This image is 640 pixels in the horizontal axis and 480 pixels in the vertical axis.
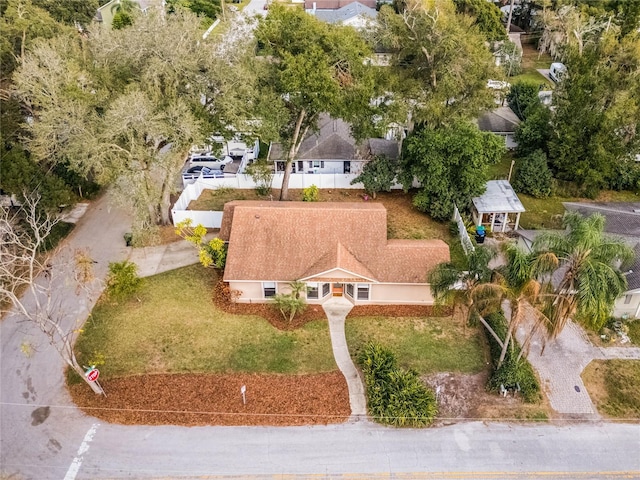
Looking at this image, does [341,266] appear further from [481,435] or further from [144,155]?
[144,155]

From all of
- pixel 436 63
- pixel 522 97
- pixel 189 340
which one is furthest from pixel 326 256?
pixel 522 97

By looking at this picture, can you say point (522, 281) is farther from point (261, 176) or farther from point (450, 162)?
point (261, 176)

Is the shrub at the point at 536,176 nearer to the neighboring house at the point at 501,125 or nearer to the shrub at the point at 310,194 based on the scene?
the neighboring house at the point at 501,125

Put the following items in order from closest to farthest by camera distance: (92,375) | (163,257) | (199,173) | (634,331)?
1. (92,375)
2. (634,331)
3. (163,257)
4. (199,173)

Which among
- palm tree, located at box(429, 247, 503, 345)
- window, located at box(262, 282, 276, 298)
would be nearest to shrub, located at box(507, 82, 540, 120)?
palm tree, located at box(429, 247, 503, 345)

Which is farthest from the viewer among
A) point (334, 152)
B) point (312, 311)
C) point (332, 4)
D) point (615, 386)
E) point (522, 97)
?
point (332, 4)

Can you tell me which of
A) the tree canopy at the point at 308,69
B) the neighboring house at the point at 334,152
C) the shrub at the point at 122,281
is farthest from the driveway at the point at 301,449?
the neighboring house at the point at 334,152

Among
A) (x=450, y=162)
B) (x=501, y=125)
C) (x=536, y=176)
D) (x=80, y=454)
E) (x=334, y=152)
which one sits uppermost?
(x=450, y=162)

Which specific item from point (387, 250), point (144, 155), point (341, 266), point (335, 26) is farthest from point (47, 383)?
point (335, 26)
